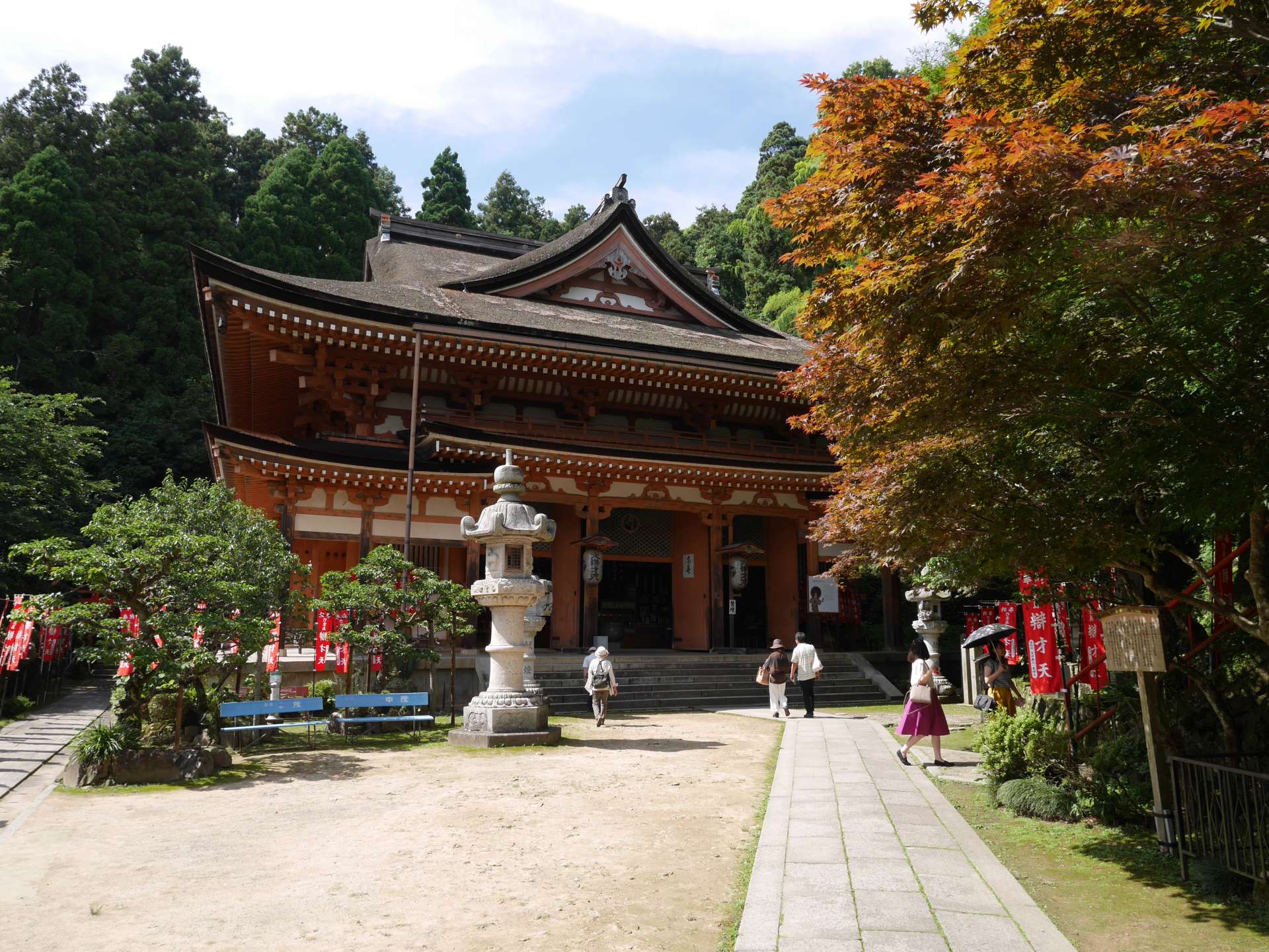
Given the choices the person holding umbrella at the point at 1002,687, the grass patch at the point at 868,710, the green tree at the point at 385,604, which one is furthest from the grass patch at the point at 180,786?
the grass patch at the point at 868,710

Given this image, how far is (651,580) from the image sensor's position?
22.9 m

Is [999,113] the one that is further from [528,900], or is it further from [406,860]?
[406,860]

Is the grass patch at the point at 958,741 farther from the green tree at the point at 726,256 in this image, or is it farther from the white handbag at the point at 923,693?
the green tree at the point at 726,256

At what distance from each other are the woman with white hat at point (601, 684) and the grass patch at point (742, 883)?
4.54m

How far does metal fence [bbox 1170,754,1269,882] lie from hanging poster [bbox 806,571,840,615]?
45.5 ft

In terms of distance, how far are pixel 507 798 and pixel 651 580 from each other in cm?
1527

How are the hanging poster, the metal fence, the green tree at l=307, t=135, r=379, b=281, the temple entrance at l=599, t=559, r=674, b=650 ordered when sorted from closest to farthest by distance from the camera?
the metal fence, the hanging poster, the temple entrance at l=599, t=559, r=674, b=650, the green tree at l=307, t=135, r=379, b=281

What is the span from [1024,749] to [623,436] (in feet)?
44.2

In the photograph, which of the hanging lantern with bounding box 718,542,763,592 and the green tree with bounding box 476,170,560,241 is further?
the green tree with bounding box 476,170,560,241

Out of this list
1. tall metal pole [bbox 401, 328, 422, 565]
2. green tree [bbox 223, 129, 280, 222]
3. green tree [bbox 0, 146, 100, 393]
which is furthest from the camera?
green tree [bbox 223, 129, 280, 222]

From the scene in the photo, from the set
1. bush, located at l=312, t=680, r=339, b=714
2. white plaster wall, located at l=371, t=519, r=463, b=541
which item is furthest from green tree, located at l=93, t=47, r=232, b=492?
bush, located at l=312, t=680, r=339, b=714

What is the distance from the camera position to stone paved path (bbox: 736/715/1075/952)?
4160 millimetres

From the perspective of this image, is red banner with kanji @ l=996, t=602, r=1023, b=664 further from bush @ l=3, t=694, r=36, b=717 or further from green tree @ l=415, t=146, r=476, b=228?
green tree @ l=415, t=146, r=476, b=228

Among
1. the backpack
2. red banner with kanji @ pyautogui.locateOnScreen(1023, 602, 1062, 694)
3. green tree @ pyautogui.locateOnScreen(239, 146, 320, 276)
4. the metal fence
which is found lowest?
the metal fence
